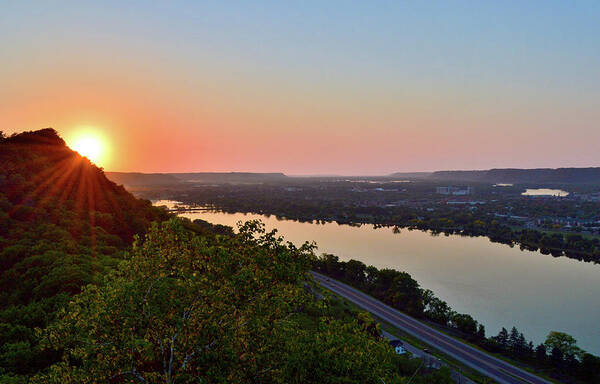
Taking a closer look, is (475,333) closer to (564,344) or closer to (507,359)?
(507,359)

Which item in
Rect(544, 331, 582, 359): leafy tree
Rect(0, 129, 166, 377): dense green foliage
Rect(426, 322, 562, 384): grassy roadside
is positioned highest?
Rect(0, 129, 166, 377): dense green foliage

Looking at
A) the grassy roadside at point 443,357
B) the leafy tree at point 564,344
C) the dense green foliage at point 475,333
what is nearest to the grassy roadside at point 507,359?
the dense green foliage at point 475,333

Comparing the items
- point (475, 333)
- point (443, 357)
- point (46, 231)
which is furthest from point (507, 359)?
point (46, 231)

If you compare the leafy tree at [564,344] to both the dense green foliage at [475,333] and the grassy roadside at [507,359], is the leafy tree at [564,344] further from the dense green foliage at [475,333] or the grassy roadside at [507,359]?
the grassy roadside at [507,359]

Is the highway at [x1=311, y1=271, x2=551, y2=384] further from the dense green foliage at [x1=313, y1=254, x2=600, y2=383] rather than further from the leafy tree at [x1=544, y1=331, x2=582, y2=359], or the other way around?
the leafy tree at [x1=544, y1=331, x2=582, y2=359]

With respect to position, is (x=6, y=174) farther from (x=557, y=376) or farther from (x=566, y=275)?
(x=566, y=275)

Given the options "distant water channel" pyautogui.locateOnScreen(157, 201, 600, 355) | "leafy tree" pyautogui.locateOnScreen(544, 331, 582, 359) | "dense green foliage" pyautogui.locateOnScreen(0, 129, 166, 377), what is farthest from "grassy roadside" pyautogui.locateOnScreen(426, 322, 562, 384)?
"dense green foliage" pyautogui.locateOnScreen(0, 129, 166, 377)
